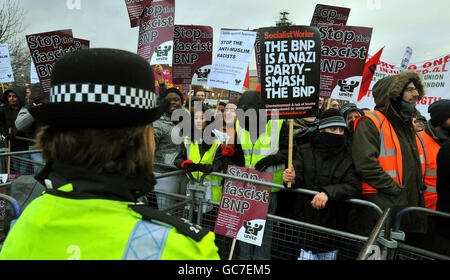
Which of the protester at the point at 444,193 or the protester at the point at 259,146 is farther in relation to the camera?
the protester at the point at 259,146

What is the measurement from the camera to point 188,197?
11.3 feet

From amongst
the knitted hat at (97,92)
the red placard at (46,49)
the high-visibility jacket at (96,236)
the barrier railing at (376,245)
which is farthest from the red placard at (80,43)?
the barrier railing at (376,245)

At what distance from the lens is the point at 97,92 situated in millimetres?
1106

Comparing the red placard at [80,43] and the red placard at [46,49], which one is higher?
the red placard at [80,43]

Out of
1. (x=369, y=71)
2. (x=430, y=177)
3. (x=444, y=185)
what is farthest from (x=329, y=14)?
(x=444, y=185)

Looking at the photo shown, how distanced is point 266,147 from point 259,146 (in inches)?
3.5

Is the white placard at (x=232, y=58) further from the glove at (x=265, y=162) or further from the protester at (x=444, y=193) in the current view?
the protester at (x=444, y=193)

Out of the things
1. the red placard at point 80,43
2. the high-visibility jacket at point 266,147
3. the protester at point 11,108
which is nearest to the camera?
the high-visibility jacket at point 266,147

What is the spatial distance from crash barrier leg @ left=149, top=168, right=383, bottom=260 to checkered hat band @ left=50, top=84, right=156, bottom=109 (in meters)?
2.14

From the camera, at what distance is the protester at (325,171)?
3.25 m

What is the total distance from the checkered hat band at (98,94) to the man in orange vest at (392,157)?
2718 millimetres

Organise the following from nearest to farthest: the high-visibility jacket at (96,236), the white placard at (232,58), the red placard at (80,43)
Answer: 1. the high-visibility jacket at (96,236)
2. the white placard at (232,58)
3. the red placard at (80,43)

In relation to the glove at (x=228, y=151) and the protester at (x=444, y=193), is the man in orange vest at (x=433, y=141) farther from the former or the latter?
the glove at (x=228, y=151)

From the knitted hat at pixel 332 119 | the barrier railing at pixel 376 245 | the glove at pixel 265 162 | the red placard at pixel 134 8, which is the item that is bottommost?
the barrier railing at pixel 376 245
